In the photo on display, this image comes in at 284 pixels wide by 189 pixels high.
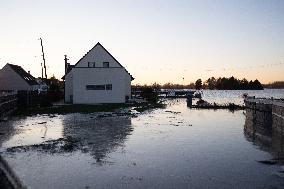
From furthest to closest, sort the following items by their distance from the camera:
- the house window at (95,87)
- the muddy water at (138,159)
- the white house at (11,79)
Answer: the white house at (11,79), the house window at (95,87), the muddy water at (138,159)

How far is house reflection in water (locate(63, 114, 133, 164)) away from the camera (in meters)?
16.6

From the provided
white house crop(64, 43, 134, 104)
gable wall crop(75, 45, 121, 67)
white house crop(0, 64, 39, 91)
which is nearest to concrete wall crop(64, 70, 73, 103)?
white house crop(64, 43, 134, 104)

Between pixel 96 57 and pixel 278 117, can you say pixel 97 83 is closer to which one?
pixel 96 57

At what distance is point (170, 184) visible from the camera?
1117cm

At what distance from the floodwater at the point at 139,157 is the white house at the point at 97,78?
26.4 meters

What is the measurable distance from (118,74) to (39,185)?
135 feet

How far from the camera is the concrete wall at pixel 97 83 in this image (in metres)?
50.8

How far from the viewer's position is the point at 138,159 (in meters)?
14.8

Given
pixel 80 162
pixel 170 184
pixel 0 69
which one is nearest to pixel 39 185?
pixel 80 162

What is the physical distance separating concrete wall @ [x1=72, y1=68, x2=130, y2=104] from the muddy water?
26953mm

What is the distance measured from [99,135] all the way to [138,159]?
7.07 metres

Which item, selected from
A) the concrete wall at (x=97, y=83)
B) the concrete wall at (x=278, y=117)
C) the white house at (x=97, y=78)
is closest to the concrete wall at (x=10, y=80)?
the white house at (x=97, y=78)

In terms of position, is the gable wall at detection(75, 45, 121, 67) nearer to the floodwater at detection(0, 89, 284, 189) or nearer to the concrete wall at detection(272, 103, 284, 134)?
the floodwater at detection(0, 89, 284, 189)

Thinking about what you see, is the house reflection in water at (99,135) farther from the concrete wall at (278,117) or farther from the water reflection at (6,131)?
the concrete wall at (278,117)
